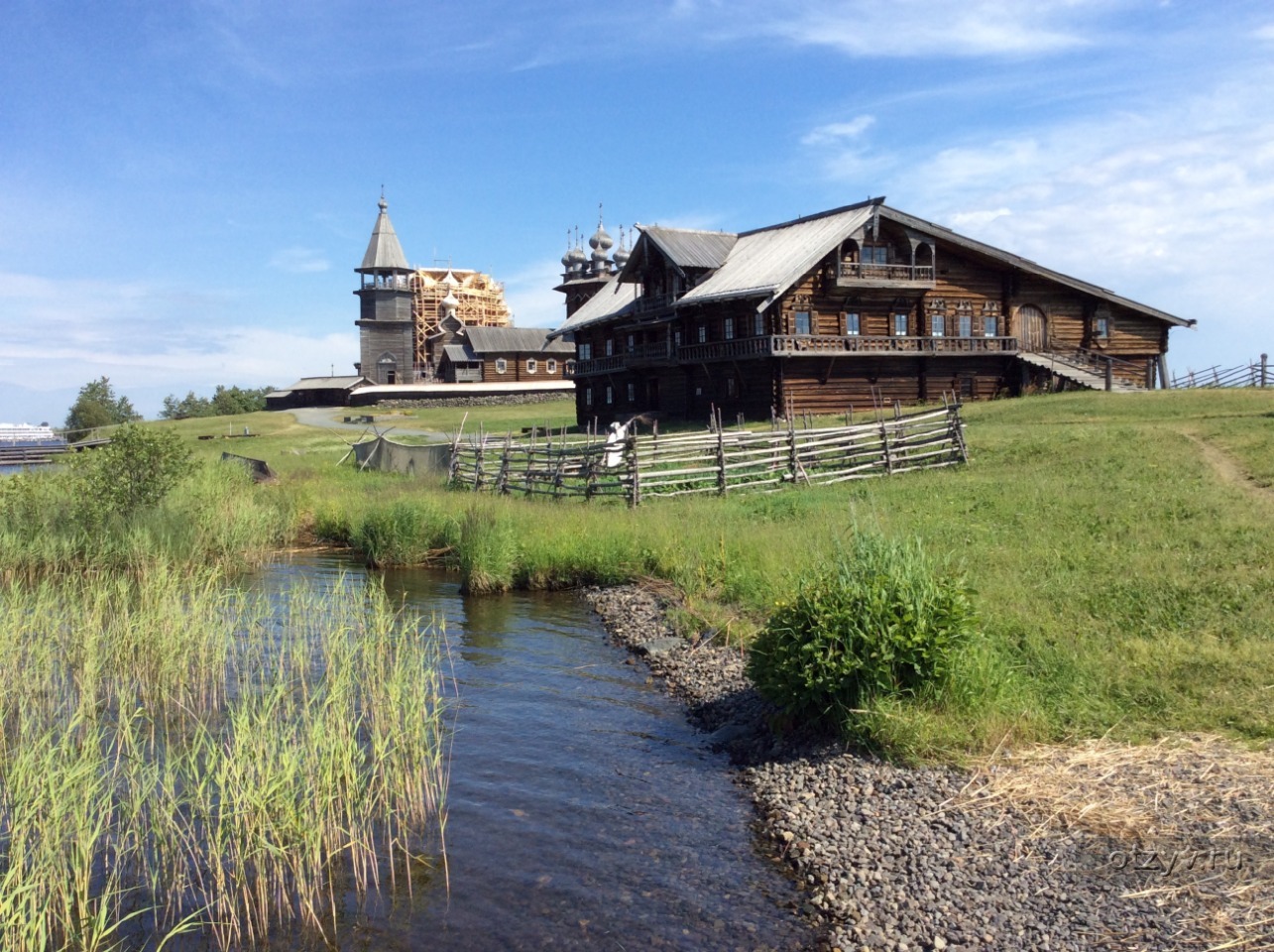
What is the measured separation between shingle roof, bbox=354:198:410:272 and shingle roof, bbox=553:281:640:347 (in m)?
34.0

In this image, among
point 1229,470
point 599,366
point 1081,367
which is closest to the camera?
point 1229,470

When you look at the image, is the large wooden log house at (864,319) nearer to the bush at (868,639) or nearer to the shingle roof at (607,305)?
the shingle roof at (607,305)

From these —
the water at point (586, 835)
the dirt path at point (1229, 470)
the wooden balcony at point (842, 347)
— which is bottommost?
the water at point (586, 835)

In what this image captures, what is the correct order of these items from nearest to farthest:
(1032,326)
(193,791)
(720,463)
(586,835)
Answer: (193,791), (586,835), (720,463), (1032,326)

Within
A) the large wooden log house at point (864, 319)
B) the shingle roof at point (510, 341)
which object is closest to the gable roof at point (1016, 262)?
the large wooden log house at point (864, 319)

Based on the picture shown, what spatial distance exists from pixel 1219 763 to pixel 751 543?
788 cm

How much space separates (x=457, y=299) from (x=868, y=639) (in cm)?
9338

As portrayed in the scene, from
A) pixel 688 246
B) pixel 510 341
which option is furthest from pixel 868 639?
pixel 510 341

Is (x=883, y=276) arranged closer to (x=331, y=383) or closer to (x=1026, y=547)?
(x=1026, y=547)

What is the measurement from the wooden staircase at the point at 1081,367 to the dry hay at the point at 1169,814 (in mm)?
31114

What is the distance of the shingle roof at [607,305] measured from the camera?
45656 millimetres

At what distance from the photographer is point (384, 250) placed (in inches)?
3145

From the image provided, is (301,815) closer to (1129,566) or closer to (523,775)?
(523,775)

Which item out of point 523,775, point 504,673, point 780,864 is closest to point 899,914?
point 780,864
